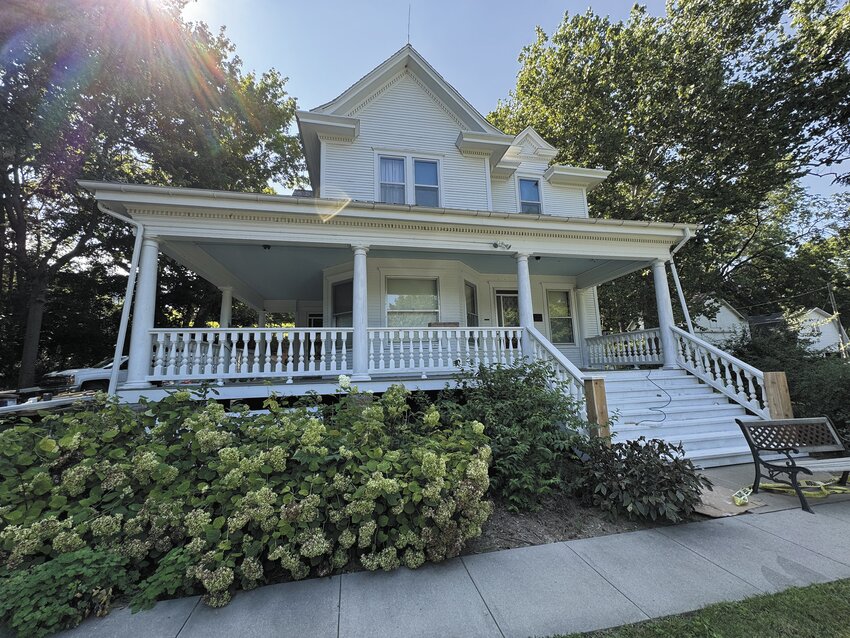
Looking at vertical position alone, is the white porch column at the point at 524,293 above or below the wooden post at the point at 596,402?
above

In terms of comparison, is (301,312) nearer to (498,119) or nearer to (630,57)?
(498,119)

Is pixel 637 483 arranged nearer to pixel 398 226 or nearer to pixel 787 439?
pixel 787 439

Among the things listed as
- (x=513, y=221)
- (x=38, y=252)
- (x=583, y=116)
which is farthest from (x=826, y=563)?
(x=38, y=252)

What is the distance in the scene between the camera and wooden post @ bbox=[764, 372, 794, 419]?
579cm

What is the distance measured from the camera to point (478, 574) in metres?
2.74

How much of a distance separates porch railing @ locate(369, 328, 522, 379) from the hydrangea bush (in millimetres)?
3366

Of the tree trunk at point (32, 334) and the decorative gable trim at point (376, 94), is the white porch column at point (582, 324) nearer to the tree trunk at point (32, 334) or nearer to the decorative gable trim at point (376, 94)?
the decorative gable trim at point (376, 94)

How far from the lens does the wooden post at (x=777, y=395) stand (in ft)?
19.0

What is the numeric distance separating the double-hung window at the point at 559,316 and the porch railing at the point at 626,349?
2.09ft

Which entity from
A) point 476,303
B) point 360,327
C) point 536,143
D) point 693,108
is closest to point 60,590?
point 360,327

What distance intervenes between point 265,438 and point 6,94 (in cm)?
1429

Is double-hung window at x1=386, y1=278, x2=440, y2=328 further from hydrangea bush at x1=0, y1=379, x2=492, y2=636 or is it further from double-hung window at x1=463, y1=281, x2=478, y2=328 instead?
hydrangea bush at x1=0, y1=379, x2=492, y2=636

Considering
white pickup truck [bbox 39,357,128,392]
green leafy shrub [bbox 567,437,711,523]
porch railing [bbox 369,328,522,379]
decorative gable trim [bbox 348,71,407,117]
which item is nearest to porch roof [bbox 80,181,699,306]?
porch railing [bbox 369,328,522,379]

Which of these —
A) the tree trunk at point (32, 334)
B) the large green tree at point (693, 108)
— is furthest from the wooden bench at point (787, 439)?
the tree trunk at point (32, 334)
